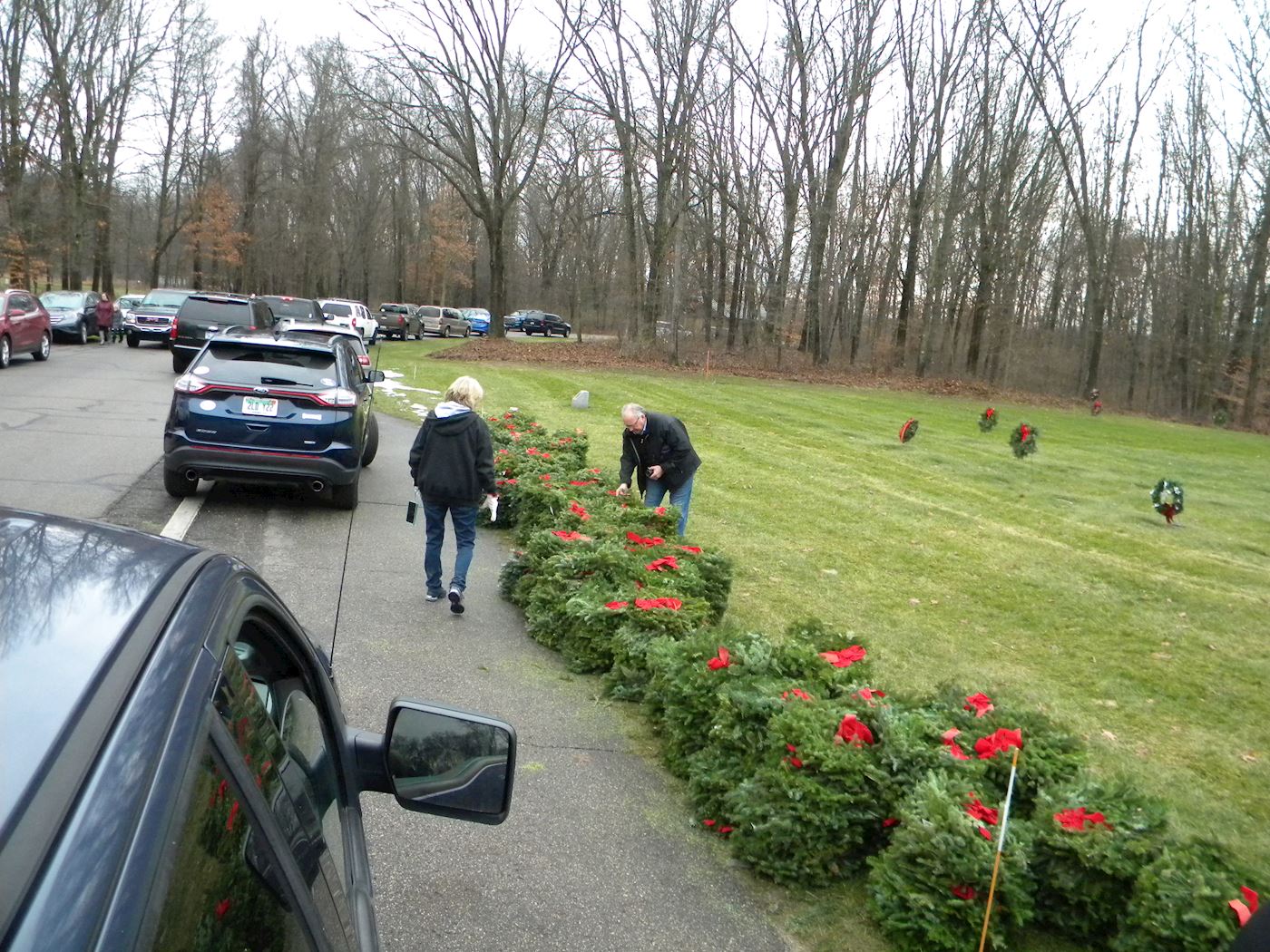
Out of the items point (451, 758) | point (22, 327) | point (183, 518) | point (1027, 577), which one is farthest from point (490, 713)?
point (22, 327)

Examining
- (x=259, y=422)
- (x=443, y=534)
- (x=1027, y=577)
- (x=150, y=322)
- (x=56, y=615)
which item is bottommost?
(x=1027, y=577)

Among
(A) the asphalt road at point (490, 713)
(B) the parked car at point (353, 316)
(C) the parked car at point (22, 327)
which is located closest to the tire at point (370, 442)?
(A) the asphalt road at point (490, 713)

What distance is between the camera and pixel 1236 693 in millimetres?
7648

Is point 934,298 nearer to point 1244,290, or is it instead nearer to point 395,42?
point 1244,290

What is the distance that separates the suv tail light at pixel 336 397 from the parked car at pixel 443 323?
169 ft

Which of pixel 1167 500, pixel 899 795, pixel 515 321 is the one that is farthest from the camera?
pixel 515 321

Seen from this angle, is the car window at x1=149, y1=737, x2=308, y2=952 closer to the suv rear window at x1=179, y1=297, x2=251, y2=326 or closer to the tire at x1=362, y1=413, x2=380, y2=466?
the tire at x1=362, y1=413, x2=380, y2=466

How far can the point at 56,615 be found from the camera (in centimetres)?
157

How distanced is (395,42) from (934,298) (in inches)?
858

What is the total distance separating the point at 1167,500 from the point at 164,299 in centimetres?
2805

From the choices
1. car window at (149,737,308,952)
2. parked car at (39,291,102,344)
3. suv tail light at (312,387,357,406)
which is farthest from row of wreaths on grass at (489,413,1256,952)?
parked car at (39,291,102,344)

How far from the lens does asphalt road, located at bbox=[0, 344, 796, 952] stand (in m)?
4.04

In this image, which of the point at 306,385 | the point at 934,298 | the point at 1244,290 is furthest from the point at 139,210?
the point at 306,385

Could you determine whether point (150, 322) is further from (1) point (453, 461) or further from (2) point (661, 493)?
(1) point (453, 461)
